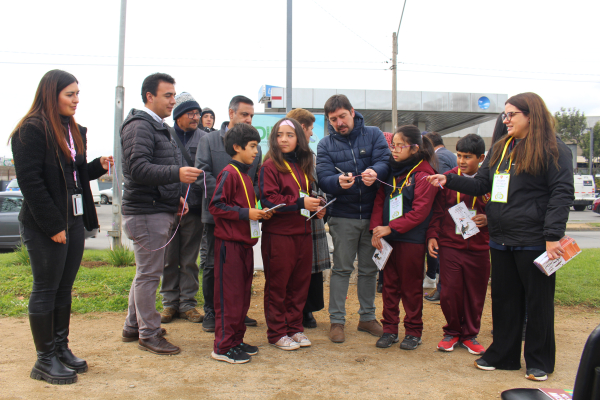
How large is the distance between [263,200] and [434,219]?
1562 mm

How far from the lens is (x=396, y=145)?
156 inches

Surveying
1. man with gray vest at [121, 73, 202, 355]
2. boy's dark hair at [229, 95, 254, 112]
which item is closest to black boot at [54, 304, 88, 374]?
man with gray vest at [121, 73, 202, 355]

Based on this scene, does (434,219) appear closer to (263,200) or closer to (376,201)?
(376,201)

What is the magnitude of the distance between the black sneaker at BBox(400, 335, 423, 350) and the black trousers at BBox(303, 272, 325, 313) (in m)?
0.99

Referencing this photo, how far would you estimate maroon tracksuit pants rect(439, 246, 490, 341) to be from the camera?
3.86 meters

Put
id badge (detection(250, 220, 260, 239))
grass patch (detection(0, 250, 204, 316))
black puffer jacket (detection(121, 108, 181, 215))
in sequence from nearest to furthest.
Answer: black puffer jacket (detection(121, 108, 181, 215))
id badge (detection(250, 220, 260, 239))
grass patch (detection(0, 250, 204, 316))

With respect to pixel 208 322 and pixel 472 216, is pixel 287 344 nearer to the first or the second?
pixel 208 322

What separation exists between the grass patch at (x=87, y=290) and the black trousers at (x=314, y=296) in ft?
4.56

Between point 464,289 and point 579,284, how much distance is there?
324cm

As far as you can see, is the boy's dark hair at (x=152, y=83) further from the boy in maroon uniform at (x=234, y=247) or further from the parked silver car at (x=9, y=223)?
the parked silver car at (x=9, y=223)

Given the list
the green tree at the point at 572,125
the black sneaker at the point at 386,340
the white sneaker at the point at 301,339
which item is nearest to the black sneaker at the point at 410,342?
the black sneaker at the point at 386,340

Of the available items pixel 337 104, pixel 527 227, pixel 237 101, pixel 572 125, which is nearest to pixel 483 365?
pixel 527 227

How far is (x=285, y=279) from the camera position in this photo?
12.4ft

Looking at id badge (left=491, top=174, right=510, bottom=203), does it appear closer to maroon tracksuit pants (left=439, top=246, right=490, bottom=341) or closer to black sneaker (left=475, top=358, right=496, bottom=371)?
maroon tracksuit pants (left=439, top=246, right=490, bottom=341)
